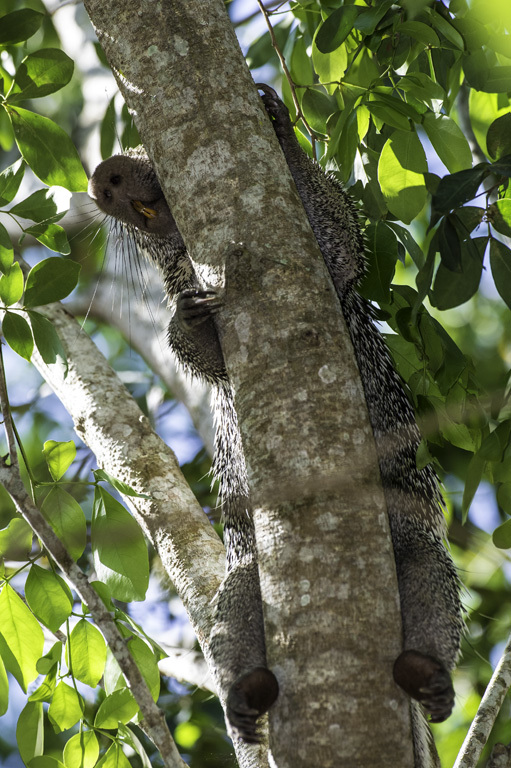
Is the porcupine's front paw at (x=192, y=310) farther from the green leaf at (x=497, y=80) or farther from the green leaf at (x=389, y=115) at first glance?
the green leaf at (x=497, y=80)

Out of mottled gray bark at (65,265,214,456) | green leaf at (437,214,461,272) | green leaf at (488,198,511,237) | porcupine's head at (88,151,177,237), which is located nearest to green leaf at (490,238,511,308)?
green leaf at (488,198,511,237)

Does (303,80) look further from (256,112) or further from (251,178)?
(251,178)

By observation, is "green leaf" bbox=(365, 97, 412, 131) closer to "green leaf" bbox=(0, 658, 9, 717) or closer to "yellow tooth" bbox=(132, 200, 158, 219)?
"yellow tooth" bbox=(132, 200, 158, 219)

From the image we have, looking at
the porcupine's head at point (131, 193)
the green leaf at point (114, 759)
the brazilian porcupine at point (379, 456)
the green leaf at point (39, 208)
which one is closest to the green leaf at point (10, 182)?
the green leaf at point (39, 208)

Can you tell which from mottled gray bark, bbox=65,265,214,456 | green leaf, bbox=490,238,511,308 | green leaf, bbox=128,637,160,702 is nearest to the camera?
green leaf, bbox=490,238,511,308

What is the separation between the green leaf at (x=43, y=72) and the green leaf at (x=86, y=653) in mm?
1146

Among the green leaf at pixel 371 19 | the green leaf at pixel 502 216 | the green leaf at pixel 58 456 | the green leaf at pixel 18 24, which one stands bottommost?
the green leaf at pixel 58 456

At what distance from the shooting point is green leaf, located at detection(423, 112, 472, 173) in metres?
1.50

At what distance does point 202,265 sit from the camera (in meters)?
1.40

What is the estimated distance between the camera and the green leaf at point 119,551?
1.55m

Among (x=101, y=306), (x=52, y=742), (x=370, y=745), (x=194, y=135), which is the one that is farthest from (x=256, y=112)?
(x=52, y=742)

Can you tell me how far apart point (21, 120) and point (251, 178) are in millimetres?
594

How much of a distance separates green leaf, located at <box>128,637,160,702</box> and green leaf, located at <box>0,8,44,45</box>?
135 centimetres

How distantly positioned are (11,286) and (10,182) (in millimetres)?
266
